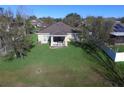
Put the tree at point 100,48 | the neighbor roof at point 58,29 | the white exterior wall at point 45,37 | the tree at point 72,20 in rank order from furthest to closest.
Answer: the tree at point 72,20 < the white exterior wall at point 45,37 < the neighbor roof at point 58,29 < the tree at point 100,48

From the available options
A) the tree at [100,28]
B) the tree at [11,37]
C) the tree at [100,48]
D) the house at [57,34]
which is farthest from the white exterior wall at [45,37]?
the tree at [11,37]

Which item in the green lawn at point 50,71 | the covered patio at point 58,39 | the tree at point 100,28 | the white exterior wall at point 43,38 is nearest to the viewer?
the green lawn at point 50,71

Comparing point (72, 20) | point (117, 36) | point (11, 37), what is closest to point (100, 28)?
point (117, 36)

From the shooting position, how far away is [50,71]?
35.4 feet

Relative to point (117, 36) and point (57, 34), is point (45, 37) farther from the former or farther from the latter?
point (117, 36)

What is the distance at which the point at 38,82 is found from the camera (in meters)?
9.26

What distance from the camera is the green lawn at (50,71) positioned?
9227mm

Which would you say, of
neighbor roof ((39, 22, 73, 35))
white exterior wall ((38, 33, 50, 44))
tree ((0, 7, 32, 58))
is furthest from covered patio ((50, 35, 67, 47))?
tree ((0, 7, 32, 58))

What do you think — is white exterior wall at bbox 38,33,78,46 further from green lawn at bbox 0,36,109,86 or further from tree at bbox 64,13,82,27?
green lawn at bbox 0,36,109,86

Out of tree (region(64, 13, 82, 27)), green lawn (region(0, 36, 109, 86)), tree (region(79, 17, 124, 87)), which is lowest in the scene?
green lawn (region(0, 36, 109, 86))

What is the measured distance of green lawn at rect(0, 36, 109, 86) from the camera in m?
9.23

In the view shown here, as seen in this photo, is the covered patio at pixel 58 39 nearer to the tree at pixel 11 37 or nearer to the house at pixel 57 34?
the house at pixel 57 34

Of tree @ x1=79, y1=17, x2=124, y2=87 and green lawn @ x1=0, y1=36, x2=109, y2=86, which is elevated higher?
tree @ x1=79, y1=17, x2=124, y2=87
